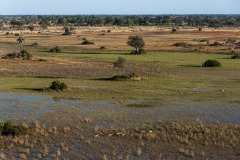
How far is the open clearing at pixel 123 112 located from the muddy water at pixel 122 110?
57 mm

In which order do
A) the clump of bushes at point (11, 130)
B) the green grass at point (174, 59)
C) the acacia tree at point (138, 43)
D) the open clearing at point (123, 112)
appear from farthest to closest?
1. the acacia tree at point (138, 43)
2. the green grass at point (174, 59)
3. the clump of bushes at point (11, 130)
4. the open clearing at point (123, 112)

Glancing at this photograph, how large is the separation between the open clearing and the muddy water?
57 mm

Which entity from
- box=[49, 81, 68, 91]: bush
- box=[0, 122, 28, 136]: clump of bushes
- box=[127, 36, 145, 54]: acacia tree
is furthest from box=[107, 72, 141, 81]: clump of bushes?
box=[127, 36, 145, 54]: acacia tree

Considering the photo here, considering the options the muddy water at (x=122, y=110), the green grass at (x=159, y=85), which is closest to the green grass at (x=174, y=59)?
the green grass at (x=159, y=85)

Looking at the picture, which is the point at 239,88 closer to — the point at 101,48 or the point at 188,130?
the point at 188,130

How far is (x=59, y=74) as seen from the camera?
4628 centimetres

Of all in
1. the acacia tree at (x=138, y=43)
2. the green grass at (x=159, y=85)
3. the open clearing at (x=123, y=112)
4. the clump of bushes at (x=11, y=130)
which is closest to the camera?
the open clearing at (x=123, y=112)

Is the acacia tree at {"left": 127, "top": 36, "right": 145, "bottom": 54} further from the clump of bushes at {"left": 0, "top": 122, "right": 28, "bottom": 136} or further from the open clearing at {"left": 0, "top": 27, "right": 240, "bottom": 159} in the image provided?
the clump of bushes at {"left": 0, "top": 122, "right": 28, "bottom": 136}

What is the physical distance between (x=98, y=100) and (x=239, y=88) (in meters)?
12.3

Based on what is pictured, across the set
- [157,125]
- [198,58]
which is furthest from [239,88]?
[198,58]

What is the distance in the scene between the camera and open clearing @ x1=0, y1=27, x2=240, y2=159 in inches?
825

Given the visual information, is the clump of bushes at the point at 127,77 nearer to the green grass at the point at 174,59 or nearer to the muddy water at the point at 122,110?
the muddy water at the point at 122,110

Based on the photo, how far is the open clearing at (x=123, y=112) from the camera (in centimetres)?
2095

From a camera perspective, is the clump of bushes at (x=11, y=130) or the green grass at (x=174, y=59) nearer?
the clump of bushes at (x=11, y=130)
